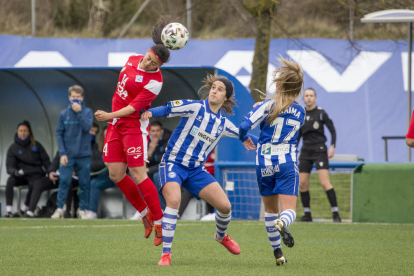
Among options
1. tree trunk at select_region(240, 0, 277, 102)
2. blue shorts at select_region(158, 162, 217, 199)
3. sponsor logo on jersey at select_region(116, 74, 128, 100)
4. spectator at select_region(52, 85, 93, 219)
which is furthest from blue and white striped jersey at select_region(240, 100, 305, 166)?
tree trunk at select_region(240, 0, 277, 102)

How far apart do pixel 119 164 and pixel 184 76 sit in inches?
191

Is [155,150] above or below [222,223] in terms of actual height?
above

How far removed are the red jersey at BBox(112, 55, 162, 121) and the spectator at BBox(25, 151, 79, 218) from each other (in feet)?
15.3

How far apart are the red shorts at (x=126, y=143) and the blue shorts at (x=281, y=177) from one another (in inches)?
64.9

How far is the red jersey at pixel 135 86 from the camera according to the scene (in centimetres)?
613

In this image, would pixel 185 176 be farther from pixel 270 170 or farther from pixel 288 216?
pixel 288 216

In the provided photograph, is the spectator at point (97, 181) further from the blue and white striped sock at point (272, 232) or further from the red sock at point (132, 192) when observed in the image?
the blue and white striped sock at point (272, 232)

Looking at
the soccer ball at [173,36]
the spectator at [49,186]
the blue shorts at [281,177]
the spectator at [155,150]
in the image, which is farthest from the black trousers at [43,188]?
the blue shorts at [281,177]

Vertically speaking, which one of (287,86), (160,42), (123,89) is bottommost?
(287,86)

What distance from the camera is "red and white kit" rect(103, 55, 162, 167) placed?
6227 millimetres

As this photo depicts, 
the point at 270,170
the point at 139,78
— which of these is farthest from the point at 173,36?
the point at 270,170

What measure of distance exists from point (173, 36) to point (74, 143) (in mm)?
4459

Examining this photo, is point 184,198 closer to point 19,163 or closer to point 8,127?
point 19,163

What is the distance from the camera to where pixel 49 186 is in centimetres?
1075
